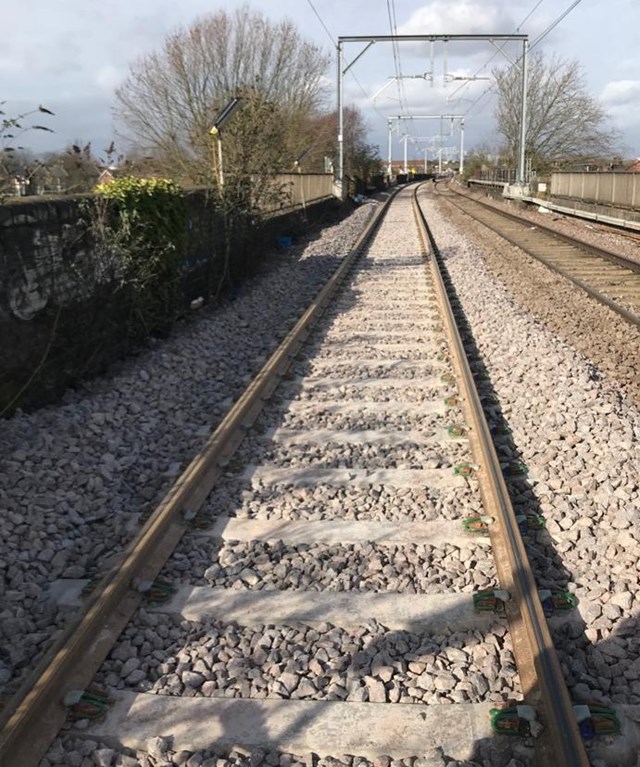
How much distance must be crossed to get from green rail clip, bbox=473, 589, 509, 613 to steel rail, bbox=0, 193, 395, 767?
1.48 m

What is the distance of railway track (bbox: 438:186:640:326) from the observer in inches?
452

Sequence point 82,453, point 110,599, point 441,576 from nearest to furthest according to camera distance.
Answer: point 110,599
point 441,576
point 82,453

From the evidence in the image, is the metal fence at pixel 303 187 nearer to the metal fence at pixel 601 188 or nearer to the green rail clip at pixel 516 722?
the metal fence at pixel 601 188

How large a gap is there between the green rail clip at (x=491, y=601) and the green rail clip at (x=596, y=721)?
68cm

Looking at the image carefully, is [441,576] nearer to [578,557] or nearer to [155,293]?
[578,557]

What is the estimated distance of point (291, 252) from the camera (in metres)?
18.0

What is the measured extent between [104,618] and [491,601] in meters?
1.64

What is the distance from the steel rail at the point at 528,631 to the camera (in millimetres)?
2658

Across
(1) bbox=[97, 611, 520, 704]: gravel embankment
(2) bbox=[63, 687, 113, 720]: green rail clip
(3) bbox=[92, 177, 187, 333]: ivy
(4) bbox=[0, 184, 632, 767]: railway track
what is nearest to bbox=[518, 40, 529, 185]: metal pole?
(3) bbox=[92, 177, 187, 333]: ivy

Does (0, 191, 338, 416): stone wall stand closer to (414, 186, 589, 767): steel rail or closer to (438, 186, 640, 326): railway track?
(414, 186, 589, 767): steel rail

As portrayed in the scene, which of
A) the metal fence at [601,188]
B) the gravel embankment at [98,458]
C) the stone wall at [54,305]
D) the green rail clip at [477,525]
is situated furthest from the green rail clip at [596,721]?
the metal fence at [601,188]

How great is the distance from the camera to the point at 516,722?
282cm

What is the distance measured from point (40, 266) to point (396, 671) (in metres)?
4.73

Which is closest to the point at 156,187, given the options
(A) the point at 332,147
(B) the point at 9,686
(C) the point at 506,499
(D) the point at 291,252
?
(C) the point at 506,499
